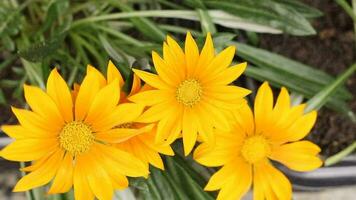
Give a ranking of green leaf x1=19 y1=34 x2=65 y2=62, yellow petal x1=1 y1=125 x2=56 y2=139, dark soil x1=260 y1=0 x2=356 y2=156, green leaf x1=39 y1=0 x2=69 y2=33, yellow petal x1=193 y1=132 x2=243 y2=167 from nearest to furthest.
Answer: yellow petal x1=1 y1=125 x2=56 y2=139 → yellow petal x1=193 y1=132 x2=243 y2=167 → green leaf x1=19 y1=34 x2=65 y2=62 → green leaf x1=39 y1=0 x2=69 y2=33 → dark soil x1=260 y1=0 x2=356 y2=156

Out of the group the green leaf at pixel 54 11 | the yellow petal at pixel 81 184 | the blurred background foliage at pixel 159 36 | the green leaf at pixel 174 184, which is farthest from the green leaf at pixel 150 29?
the yellow petal at pixel 81 184

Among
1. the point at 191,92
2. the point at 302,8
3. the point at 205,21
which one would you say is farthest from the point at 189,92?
the point at 302,8

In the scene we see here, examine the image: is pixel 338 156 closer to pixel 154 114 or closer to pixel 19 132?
pixel 154 114

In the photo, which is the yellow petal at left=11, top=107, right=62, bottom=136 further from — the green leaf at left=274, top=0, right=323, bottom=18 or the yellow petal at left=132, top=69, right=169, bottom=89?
the green leaf at left=274, top=0, right=323, bottom=18

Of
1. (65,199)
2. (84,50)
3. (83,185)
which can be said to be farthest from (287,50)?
(83,185)

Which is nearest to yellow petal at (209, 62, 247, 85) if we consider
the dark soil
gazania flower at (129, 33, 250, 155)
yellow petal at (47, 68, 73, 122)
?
gazania flower at (129, 33, 250, 155)

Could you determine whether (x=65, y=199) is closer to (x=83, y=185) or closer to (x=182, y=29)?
(x=83, y=185)
